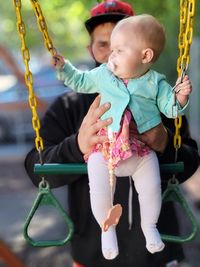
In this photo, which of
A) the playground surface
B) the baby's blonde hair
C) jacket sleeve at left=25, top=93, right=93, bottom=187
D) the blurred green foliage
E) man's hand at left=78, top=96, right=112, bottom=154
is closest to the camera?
the baby's blonde hair

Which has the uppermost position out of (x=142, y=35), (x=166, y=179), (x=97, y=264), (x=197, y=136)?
(x=142, y=35)

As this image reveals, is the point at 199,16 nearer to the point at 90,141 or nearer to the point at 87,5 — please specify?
the point at 87,5

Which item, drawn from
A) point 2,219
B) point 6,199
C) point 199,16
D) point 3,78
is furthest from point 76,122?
point 3,78

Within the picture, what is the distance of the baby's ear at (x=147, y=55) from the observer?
4.55 ft

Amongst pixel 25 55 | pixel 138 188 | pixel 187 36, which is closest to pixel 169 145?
pixel 138 188

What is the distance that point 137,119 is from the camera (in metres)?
1.47

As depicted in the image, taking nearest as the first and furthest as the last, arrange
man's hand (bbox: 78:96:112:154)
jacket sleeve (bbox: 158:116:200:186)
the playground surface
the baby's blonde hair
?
the baby's blonde hair, man's hand (bbox: 78:96:112:154), jacket sleeve (bbox: 158:116:200:186), the playground surface

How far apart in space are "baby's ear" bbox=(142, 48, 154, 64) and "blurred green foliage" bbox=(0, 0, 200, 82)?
2623mm

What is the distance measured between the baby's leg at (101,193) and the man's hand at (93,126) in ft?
0.14

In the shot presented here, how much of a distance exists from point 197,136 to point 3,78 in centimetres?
655

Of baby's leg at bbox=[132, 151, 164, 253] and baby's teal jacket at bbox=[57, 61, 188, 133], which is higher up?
baby's teal jacket at bbox=[57, 61, 188, 133]

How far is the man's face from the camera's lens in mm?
1770

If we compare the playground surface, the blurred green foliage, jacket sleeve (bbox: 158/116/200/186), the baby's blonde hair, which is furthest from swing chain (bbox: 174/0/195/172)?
the playground surface

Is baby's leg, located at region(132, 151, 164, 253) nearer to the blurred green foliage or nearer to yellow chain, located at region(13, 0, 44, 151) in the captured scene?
yellow chain, located at region(13, 0, 44, 151)
